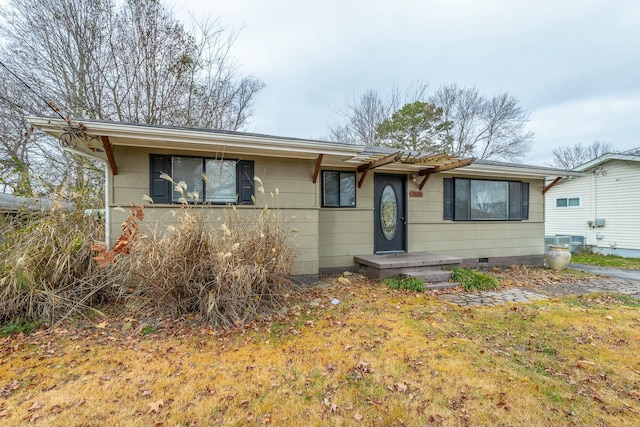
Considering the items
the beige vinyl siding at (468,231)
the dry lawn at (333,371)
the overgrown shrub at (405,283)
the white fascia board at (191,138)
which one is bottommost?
→ the dry lawn at (333,371)

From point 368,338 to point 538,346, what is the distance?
70.4 inches

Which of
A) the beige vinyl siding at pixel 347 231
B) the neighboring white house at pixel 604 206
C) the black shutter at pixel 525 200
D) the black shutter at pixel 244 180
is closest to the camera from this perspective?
the black shutter at pixel 244 180

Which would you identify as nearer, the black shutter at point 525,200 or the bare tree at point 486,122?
the black shutter at point 525,200

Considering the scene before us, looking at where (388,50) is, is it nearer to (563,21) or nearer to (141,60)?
(563,21)

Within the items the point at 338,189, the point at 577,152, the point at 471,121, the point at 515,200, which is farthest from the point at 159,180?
the point at 577,152

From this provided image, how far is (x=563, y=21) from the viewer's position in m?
8.46

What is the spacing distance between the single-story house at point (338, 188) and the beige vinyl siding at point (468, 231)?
28 mm

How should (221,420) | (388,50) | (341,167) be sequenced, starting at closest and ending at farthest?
(221,420) < (341,167) < (388,50)

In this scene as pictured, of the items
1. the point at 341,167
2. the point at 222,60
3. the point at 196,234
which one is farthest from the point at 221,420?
the point at 222,60

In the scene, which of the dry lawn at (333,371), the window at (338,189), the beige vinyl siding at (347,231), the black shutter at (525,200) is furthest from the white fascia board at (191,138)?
the black shutter at (525,200)

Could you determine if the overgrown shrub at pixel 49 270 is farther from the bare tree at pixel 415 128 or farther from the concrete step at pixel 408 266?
the bare tree at pixel 415 128

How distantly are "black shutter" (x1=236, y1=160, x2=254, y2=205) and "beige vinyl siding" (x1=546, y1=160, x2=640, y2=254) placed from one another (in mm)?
13522

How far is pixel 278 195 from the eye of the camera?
17.2 ft

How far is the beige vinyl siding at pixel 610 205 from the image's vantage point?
405 inches
